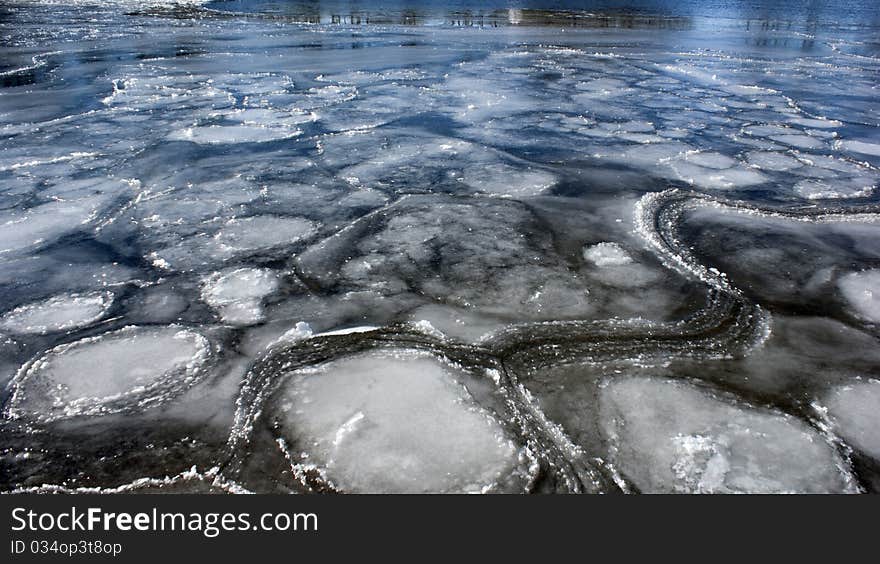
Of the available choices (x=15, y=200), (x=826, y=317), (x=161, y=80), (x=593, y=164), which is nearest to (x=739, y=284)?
(x=826, y=317)

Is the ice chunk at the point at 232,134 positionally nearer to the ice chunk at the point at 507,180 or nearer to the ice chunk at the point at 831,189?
the ice chunk at the point at 507,180

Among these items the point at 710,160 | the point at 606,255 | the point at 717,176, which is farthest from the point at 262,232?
the point at 710,160

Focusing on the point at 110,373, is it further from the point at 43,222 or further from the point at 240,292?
the point at 43,222

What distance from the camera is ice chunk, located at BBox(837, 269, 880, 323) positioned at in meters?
2.55

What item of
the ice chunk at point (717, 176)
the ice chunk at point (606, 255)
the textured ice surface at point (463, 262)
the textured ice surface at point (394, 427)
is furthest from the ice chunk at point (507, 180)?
the textured ice surface at point (394, 427)

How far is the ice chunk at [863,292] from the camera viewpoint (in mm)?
2547

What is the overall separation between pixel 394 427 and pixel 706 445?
3.58ft

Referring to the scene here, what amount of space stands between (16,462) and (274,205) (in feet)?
7.32

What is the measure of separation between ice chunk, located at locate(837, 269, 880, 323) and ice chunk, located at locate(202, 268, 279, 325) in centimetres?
290

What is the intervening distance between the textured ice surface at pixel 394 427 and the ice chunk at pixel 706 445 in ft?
1.45

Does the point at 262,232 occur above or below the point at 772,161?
below

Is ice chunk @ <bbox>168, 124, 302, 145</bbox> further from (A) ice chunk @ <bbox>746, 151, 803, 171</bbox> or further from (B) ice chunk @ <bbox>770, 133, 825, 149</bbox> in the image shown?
(B) ice chunk @ <bbox>770, 133, 825, 149</bbox>

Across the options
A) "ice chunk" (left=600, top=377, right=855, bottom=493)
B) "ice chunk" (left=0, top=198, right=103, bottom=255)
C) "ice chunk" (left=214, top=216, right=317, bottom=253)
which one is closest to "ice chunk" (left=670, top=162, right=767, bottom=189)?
"ice chunk" (left=600, top=377, right=855, bottom=493)

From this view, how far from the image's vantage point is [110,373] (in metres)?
2.15
